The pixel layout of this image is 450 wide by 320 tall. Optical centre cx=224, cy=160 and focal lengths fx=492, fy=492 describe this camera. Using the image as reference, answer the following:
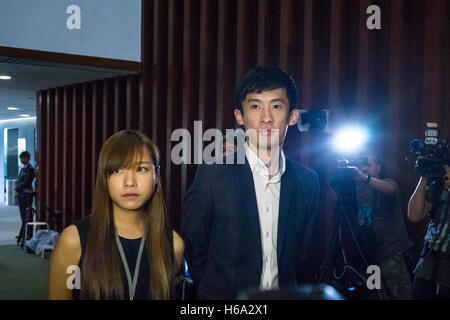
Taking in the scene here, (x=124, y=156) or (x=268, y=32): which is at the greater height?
(x=268, y=32)

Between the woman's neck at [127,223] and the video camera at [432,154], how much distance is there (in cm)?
153

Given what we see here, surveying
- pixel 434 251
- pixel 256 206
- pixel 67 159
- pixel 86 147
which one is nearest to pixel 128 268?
pixel 256 206

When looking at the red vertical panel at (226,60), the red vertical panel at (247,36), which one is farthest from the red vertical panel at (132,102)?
the red vertical panel at (247,36)

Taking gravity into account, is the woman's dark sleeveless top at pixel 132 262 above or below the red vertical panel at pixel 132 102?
below

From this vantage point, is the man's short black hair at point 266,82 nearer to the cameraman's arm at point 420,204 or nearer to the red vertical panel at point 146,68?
the cameraman's arm at point 420,204

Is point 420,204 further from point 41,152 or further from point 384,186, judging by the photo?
point 41,152

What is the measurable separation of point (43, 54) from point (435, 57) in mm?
3781

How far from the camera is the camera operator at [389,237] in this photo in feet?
9.12

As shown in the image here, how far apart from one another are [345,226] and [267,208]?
1087mm

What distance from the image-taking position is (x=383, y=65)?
3383 mm

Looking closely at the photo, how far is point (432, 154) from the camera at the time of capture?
7.75 feet

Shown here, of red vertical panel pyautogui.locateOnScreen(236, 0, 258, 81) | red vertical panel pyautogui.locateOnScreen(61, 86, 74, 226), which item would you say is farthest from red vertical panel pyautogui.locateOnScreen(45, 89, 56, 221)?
red vertical panel pyautogui.locateOnScreen(236, 0, 258, 81)

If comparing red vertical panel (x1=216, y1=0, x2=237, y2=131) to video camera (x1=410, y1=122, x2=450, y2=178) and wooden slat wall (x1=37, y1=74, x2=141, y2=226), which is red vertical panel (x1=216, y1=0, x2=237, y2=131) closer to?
wooden slat wall (x1=37, y1=74, x2=141, y2=226)
